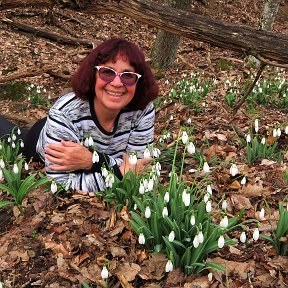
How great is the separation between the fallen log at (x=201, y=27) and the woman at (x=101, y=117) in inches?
57.7

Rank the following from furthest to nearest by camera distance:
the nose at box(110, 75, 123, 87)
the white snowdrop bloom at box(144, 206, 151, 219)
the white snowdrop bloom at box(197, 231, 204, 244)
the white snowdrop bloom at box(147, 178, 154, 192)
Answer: the nose at box(110, 75, 123, 87)
the white snowdrop bloom at box(147, 178, 154, 192)
the white snowdrop bloom at box(144, 206, 151, 219)
the white snowdrop bloom at box(197, 231, 204, 244)

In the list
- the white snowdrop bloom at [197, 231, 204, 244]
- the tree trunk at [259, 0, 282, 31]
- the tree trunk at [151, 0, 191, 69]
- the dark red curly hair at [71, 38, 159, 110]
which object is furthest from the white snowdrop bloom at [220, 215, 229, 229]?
the tree trunk at [259, 0, 282, 31]

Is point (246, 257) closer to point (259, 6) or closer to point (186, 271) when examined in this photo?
point (186, 271)

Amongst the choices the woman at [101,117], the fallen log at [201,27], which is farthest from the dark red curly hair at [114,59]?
the fallen log at [201,27]

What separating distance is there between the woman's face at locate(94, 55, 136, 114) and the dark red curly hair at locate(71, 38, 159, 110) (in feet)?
0.13

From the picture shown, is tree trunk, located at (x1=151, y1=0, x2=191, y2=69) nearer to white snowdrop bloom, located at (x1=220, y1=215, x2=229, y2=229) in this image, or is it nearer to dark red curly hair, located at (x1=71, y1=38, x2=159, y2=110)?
dark red curly hair, located at (x1=71, y1=38, x2=159, y2=110)

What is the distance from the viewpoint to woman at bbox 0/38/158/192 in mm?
2945

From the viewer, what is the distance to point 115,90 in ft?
9.66

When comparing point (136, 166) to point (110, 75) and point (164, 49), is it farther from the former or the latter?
point (164, 49)

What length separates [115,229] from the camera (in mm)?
2951

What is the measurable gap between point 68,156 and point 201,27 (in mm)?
2331

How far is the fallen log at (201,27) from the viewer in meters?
4.22

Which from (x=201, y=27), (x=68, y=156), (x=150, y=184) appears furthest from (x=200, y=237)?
(x=201, y=27)

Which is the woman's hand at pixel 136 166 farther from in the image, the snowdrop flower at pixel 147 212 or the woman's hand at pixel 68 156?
the snowdrop flower at pixel 147 212
